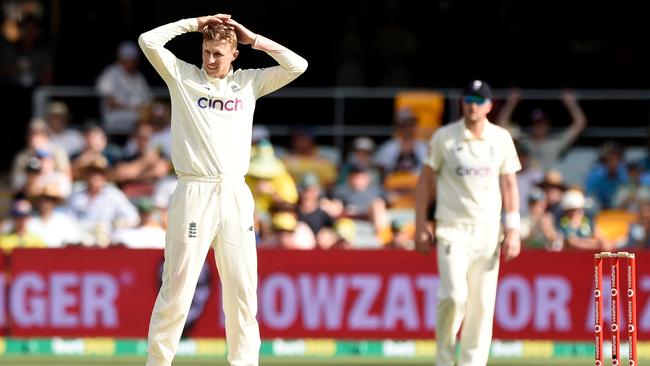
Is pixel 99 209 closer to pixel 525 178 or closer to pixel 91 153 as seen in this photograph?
pixel 91 153

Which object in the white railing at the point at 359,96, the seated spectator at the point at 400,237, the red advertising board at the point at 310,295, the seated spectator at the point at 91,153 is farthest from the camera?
the white railing at the point at 359,96

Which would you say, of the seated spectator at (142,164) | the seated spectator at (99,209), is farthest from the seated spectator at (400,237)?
the seated spectator at (142,164)

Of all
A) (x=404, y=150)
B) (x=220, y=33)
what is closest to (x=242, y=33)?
(x=220, y=33)

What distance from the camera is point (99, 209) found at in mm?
14141

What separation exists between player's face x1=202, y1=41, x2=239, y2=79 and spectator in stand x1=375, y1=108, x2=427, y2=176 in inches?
274

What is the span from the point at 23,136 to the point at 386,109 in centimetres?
413

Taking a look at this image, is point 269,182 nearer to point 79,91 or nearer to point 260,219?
point 260,219

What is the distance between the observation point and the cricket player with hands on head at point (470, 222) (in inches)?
379

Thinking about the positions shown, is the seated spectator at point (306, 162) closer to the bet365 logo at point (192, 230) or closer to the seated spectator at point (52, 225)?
the seated spectator at point (52, 225)

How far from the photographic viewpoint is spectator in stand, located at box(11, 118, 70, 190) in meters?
14.8

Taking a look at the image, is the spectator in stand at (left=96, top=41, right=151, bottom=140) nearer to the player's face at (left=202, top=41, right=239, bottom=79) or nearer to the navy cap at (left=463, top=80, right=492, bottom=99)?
the navy cap at (left=463, top=80, right=492, bottom=99)

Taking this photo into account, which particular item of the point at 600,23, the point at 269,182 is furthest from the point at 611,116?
the point at 269,182

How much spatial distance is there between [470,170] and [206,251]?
228 cm

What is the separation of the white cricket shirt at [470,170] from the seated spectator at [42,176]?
5.68m
